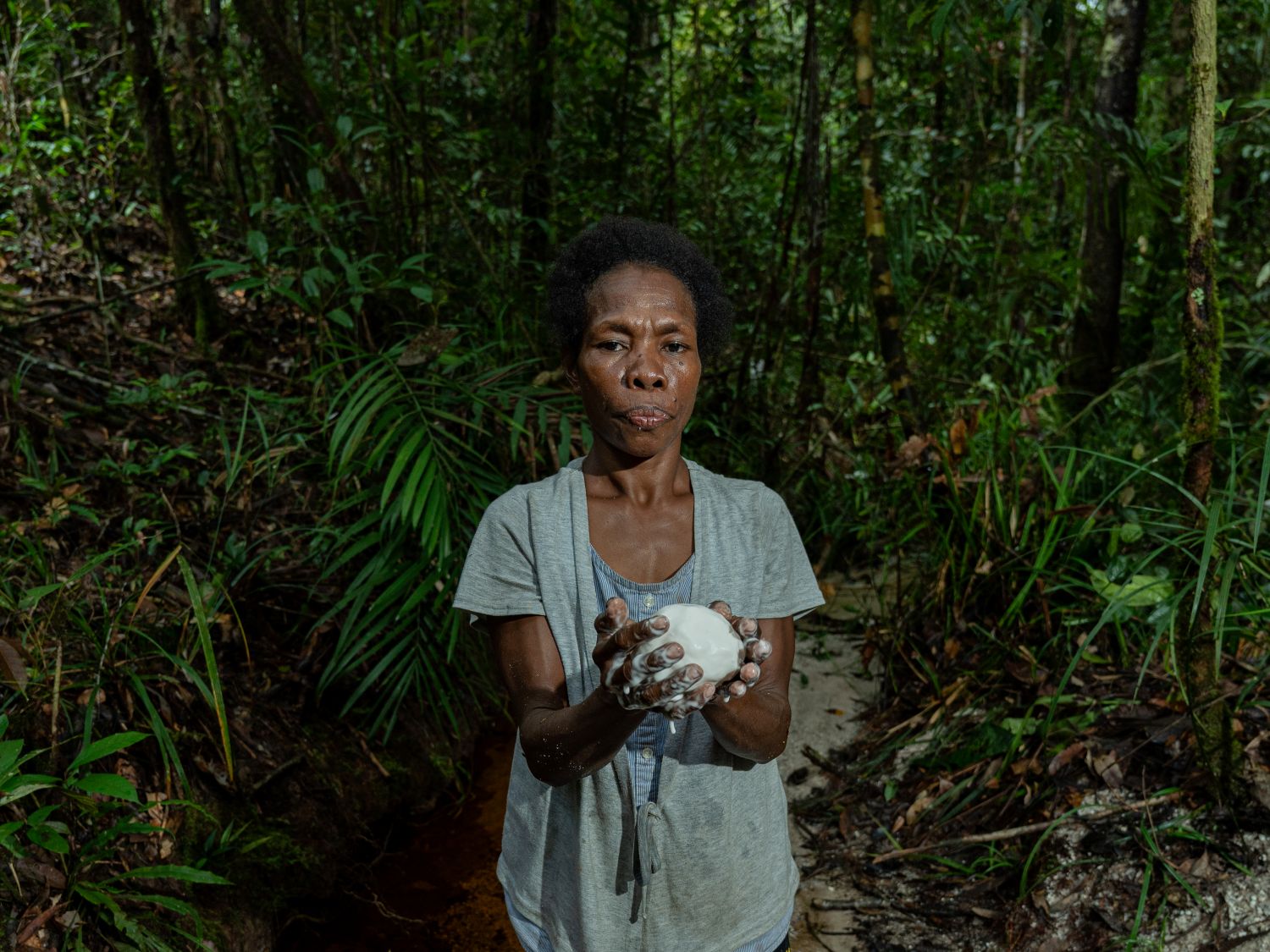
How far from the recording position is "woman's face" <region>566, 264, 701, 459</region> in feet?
4.16

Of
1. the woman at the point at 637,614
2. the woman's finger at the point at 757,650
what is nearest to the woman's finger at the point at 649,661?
the woman's finger at the point at 757,650

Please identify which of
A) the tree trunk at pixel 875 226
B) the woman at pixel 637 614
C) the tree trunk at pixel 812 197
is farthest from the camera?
the tree trunk at pixel 812 197

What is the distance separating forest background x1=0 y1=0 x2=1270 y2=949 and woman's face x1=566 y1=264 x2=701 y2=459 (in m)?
1.07

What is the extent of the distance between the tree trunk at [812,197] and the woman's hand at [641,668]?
2.80 m

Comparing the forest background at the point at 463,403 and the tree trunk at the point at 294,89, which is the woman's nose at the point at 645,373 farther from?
the tree trunk at the point at 294,89

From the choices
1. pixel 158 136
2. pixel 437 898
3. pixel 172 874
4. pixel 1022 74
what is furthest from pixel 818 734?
pixel 1022 74

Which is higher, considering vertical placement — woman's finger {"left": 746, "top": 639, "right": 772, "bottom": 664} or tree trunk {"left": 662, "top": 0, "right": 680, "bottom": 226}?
tree trunk {"left": 662, "top": 0, "right": 680, "bottom": 226}

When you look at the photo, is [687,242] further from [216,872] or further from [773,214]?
[773,214]

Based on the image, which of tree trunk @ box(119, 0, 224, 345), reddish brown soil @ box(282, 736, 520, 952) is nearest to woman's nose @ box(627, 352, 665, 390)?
reddish brown soil @ box(282, 736, 520, 952)

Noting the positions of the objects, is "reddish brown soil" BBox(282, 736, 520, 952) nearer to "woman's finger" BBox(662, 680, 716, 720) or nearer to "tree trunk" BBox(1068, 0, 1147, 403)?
"woman's finger" BBox(662, 680, 716, 720)

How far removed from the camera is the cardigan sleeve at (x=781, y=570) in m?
1.30

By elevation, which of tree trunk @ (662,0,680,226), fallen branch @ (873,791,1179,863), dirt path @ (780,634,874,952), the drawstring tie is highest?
tree trunk @ (662,0,680,226)

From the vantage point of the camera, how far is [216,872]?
88.6 inches

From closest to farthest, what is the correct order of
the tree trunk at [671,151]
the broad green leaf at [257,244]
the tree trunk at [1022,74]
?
the broad green leaf at [257,244] < the tree trunk at [671,151] < the tree trunk at [1022,74]
